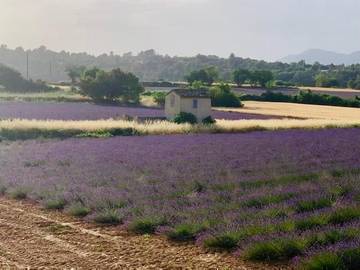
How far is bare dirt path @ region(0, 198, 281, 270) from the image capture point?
24.1ft

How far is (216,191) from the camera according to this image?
11.6 meters

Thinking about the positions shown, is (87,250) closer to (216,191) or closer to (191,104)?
(216,191)

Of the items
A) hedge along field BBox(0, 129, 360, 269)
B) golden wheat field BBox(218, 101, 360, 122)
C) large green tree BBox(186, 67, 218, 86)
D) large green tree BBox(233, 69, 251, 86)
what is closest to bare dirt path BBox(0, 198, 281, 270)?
hedge along field BBox(0, 129, 360, 269)

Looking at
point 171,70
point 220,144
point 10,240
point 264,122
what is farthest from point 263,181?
point 171,70

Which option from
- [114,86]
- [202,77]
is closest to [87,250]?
[114,86]

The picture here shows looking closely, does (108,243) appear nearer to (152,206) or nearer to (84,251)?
(84,251)

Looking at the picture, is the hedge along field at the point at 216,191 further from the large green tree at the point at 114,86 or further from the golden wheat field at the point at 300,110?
the large green tree at the point at 114,86

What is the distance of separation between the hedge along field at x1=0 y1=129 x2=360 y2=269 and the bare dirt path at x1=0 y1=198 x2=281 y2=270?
13.0 inches

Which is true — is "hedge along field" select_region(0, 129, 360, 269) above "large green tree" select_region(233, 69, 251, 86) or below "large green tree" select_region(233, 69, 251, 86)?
below

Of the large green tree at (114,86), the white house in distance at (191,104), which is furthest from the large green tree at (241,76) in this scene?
the white house in distance at (191,104)

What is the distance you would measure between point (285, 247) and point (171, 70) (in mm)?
179577

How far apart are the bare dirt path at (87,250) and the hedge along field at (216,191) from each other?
330 millimetres

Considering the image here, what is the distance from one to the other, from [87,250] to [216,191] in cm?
412

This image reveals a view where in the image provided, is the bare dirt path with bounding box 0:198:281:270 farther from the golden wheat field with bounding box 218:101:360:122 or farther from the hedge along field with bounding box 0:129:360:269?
the golden wheat field with bounding box 218:101:360:122
